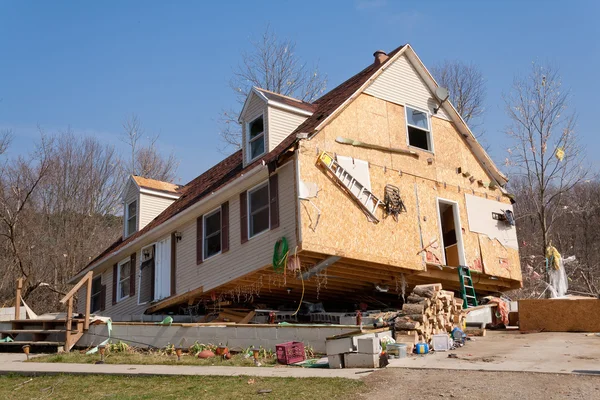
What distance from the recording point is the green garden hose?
14055 mm

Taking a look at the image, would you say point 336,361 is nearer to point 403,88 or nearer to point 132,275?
point 403,88

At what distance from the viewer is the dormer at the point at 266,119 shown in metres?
16.6

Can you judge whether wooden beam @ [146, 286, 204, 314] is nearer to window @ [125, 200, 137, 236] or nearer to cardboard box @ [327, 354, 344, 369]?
window @ [125, 200, 137, 236]

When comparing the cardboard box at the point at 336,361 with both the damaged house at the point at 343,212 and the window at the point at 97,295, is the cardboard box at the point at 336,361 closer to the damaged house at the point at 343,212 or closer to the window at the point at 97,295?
the damaged house at the point at 343,212

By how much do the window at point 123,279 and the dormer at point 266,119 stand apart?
7.41m

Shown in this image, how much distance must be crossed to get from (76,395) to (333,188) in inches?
305

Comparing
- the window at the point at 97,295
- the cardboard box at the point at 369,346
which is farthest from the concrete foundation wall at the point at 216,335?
the window at the point at 97,295

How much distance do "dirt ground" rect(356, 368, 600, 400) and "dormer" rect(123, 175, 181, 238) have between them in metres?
15.1

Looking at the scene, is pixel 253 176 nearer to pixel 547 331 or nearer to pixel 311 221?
pixel 311 221

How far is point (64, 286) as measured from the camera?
32719mm

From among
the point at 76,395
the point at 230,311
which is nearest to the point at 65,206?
the point at 230,311

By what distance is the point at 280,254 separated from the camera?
46.6ft

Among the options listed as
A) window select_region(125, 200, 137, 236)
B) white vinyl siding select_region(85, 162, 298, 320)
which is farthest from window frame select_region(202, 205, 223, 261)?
window select_region(125, 200, 137, 236)

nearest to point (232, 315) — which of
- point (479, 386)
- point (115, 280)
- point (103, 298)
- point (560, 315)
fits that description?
point (115, 280)
